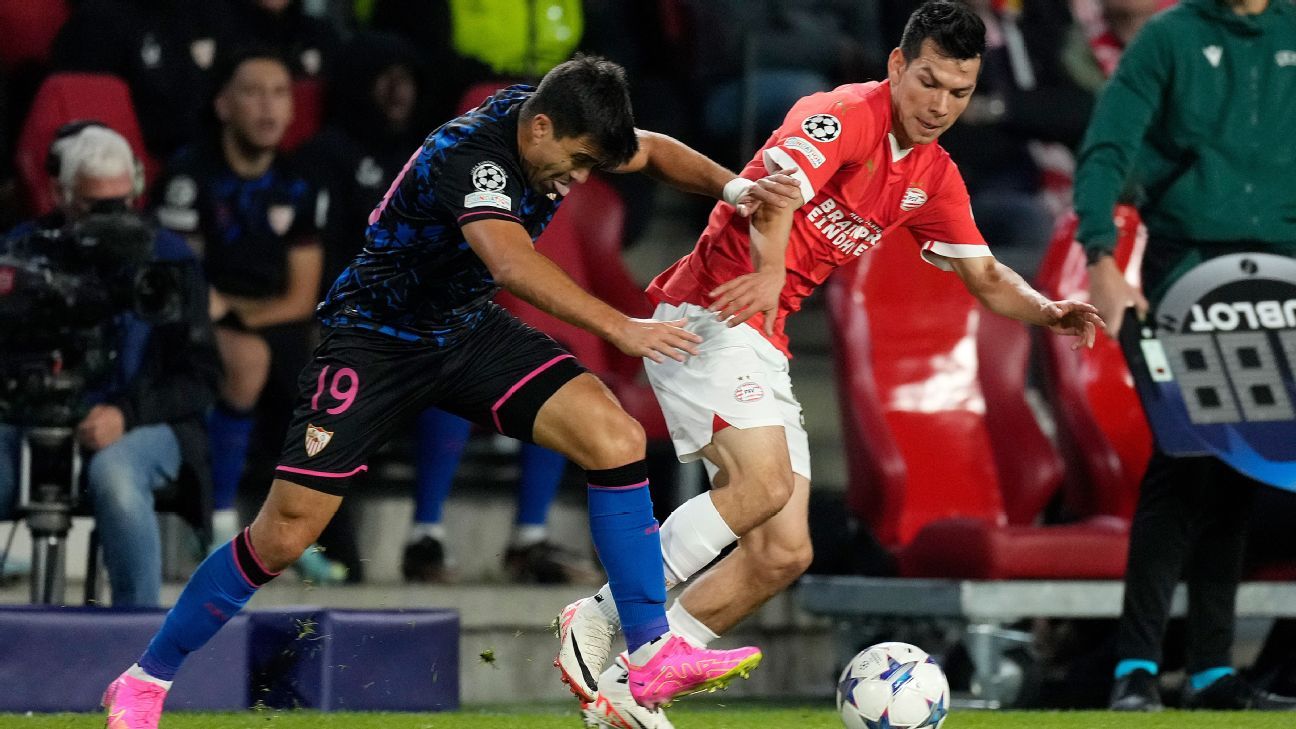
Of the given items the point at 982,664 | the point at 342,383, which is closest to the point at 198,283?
the point at 342,383

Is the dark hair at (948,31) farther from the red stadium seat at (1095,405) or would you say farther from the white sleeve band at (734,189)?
the red stadium seat at (1095,405)

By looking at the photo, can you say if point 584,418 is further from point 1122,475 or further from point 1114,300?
point 1122,475

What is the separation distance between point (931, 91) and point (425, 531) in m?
2.88

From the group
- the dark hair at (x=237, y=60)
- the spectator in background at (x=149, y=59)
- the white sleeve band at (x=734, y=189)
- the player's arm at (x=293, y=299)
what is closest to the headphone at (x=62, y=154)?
the player's arm at (x=293, y=299)

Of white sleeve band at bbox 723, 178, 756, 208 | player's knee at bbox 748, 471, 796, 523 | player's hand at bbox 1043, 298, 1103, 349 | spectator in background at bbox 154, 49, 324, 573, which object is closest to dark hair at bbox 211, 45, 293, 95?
spectator in background at bbox 154, 49, 324, 573

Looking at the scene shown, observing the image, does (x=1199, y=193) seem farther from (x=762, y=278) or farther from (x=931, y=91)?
(x=762, y=278)

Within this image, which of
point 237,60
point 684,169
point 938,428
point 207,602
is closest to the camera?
point 207,602

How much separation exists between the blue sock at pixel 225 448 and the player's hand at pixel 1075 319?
3105 mm

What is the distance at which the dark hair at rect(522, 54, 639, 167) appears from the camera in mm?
4477

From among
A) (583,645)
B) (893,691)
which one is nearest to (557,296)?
(583,645)

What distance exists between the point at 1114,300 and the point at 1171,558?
786 mm

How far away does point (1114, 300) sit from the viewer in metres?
6.03

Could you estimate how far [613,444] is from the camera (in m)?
4.66

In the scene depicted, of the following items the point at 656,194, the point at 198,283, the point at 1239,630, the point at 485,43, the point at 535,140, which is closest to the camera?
the point at 535,140
